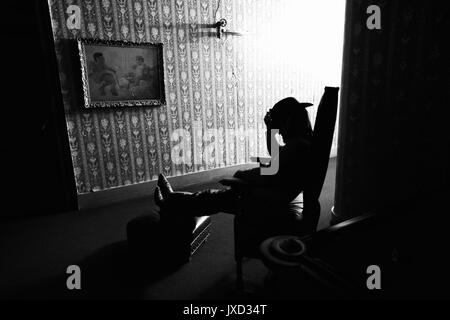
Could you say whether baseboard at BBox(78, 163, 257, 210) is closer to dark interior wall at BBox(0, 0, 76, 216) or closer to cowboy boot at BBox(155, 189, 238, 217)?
dark interior wall at BBox(0, 0, 76, 216)

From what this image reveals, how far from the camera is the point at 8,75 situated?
3117 millimetres

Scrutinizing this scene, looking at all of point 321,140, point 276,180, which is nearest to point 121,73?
point 276,180

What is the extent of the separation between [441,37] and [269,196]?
1.35 meters

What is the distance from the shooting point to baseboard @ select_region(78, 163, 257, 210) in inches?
144

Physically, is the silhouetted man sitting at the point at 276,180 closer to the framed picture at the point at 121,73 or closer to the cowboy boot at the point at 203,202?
the cowboy boot at the point at 203,202

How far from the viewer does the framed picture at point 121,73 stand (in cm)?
341

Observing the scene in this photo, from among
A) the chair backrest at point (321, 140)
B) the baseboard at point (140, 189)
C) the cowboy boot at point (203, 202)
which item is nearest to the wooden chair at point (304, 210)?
the chair backrest at point (321, 140)

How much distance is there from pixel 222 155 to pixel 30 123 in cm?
241

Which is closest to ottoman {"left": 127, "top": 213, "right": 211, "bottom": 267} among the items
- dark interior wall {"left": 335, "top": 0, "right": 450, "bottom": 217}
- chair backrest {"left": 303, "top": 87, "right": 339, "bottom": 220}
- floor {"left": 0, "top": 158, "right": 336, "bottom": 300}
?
floor {"left": 0, "top": 158, "right": 336, "bottom": 300}

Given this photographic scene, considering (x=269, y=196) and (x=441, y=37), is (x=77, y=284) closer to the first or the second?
(x=269, y=196)

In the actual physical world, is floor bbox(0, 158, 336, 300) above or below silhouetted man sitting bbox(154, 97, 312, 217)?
below

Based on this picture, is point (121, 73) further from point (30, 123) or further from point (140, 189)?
point (140, 189)

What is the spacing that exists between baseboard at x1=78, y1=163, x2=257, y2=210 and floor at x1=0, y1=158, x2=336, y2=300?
0.91 ft
